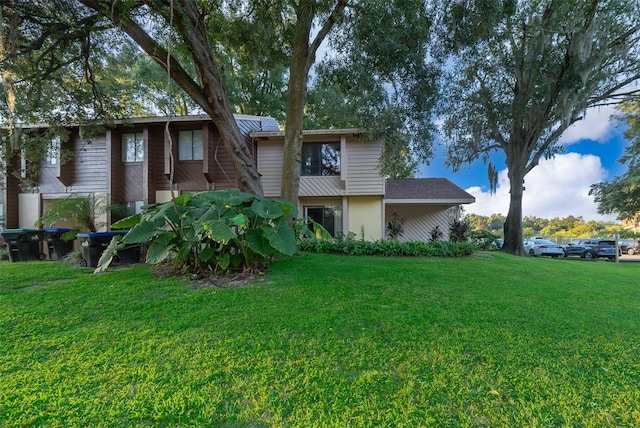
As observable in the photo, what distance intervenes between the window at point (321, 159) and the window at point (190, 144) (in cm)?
387

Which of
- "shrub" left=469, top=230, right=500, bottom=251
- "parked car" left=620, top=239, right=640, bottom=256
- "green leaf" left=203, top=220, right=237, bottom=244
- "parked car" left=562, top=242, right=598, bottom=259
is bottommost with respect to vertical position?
"parked car" left=620, top=239, right=640, bottom=256

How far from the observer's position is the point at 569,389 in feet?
6.45

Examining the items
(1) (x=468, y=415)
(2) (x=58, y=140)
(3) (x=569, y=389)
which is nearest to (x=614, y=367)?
(3) (x=569, y=389)

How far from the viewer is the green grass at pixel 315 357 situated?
5.70 feet

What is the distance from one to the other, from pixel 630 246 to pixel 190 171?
3347cm

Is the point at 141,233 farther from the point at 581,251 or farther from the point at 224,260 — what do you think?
the point at 581,251

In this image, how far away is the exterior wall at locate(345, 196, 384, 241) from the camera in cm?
1094

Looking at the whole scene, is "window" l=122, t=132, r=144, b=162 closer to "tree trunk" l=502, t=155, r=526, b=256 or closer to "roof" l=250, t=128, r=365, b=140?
"roof" l=250, t=128, r=365, b=140

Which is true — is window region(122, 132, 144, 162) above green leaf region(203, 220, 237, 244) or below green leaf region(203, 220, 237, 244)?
above

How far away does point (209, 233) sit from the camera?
13.9 ft

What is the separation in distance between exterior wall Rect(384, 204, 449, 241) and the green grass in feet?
32.8

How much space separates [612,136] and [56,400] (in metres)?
28.0

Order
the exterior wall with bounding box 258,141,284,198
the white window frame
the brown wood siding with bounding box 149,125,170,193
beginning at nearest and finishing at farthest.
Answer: the brown wood siding with bounding box 149,125,170,193 → the white window frame → the exterior wall with bounding box 258,141,284,198

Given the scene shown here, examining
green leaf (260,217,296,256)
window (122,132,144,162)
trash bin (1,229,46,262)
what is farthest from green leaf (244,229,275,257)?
window (122,132,144,162)
